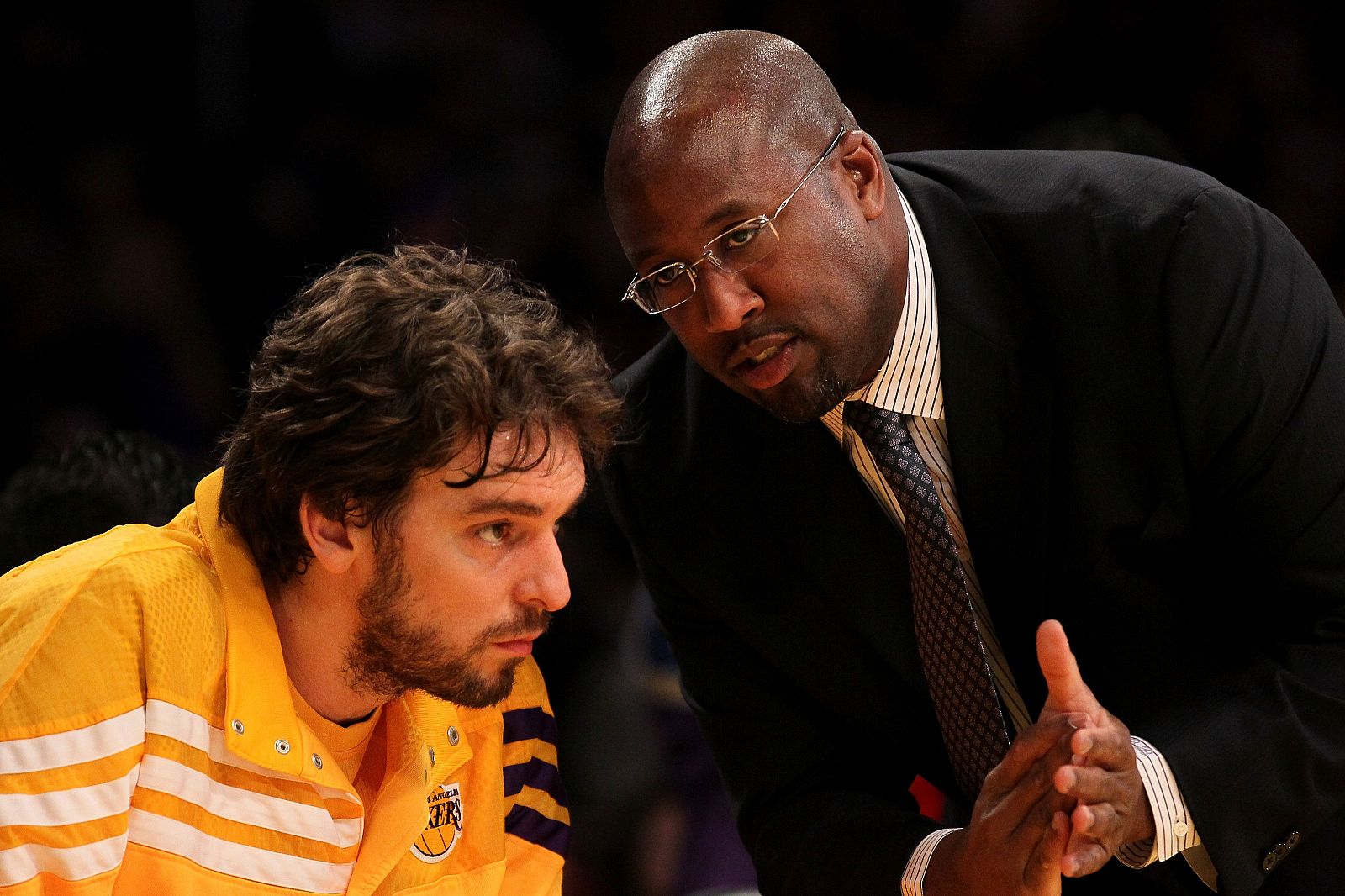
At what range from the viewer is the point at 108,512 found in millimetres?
2811

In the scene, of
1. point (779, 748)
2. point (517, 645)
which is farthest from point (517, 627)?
point (779, 748)

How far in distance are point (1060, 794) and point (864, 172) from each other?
97 cm

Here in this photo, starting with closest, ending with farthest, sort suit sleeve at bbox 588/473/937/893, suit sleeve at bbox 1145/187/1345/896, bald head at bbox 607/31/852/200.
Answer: suit sleeve at bbox 1145/187/1345/896, bald head at bbox 607/31/852/200, suit sleeve at bbox 588/473/937/893

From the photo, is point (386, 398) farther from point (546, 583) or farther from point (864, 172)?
point (864, 172)

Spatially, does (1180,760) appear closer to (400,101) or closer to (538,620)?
(538,620)

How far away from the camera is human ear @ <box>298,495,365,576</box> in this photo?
2158 millimetres

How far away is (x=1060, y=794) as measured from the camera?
1958 mm

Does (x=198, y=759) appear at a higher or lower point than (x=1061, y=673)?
higher

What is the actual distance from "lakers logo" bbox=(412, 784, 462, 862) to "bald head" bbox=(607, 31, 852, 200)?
0.97 m

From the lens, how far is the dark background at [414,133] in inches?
147

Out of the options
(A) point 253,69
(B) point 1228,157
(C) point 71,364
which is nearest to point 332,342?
(C) point 71,364

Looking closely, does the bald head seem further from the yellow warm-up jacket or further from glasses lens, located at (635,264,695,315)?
the yellow warm-up jacket

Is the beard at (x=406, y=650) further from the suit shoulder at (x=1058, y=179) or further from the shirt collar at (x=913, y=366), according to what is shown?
the suit shoulder at (x=1058, y=179)

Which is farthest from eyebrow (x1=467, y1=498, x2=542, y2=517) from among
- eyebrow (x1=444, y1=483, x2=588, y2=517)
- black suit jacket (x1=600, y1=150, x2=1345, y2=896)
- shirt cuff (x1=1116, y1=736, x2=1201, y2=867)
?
shirt cuff (x1=1116, y1=736, x2=1201, y2=867)
